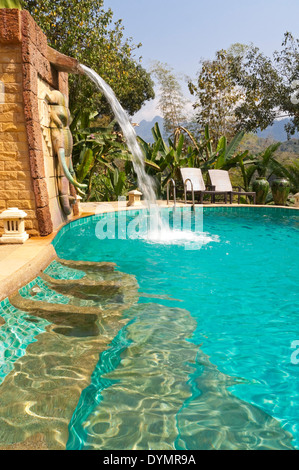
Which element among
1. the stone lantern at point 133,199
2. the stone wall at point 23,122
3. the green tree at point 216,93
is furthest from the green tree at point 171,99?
the stone wall at point 23,122

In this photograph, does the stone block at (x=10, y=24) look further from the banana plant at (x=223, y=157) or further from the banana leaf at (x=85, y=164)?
the banana plant at (x=223, y=157)

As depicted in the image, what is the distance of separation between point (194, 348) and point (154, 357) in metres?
0.36

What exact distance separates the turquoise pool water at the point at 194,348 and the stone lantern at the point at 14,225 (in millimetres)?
769

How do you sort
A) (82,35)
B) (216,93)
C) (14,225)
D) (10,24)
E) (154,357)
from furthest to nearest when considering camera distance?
(216,93) < (82,35) < (14,225) < (10,24) < (154,357)

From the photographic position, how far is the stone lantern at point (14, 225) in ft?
17.5

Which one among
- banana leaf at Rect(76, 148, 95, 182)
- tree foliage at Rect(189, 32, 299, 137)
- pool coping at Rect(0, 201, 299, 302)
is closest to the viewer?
pool coping at Rect(0, 201, 299, 302)

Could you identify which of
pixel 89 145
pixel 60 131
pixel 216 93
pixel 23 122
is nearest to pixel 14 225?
pixel 23 122

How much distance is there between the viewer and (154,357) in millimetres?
2812

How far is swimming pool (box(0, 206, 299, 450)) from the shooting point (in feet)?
6.66

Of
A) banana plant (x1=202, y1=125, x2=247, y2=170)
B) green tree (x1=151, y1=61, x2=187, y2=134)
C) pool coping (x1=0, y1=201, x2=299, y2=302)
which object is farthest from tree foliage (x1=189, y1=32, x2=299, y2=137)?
pool coping (x1=0, y1=201, x2=299, y2=302)

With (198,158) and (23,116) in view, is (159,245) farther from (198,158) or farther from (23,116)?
(198,158)

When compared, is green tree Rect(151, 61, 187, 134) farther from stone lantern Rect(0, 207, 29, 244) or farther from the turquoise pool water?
stone lantern Rect(0, 207, 29, 244)

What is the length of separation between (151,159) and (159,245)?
6.21 metres

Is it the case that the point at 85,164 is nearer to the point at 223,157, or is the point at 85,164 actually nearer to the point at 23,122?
the point at 23,122
